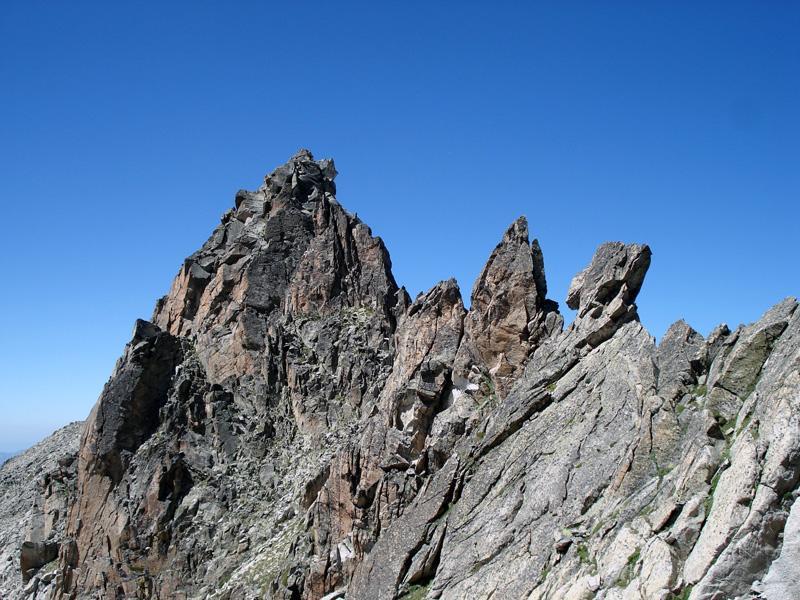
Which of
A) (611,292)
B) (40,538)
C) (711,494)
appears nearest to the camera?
(711,494)

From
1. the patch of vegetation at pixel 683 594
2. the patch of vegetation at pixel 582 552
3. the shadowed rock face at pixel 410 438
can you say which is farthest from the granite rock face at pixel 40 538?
the patch of vegetation at pixel 683 594

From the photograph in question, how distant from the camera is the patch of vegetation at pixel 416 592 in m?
41.4

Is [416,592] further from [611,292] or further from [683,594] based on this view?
[611,292]

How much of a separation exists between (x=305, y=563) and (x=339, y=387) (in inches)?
960

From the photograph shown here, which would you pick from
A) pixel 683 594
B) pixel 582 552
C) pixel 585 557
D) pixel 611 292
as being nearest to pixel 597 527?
pixel 582 552

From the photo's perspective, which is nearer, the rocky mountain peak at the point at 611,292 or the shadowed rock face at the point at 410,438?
the shadowed rock face at the point at 410,438

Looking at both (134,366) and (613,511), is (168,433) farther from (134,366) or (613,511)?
(613,511)

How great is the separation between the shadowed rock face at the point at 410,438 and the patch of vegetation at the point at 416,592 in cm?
12

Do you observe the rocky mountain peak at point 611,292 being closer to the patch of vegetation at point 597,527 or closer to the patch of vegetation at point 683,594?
the patch of vegetation at point 597,527

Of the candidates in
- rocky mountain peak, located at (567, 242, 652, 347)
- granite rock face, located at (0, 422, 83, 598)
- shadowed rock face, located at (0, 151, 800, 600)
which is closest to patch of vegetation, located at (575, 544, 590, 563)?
shadowed rock face, located at (0, 151, 800, 600)

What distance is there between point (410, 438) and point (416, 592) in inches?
560

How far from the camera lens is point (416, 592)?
137 feet

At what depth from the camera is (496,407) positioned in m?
50.7

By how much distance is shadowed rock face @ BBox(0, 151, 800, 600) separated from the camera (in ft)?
97.1
